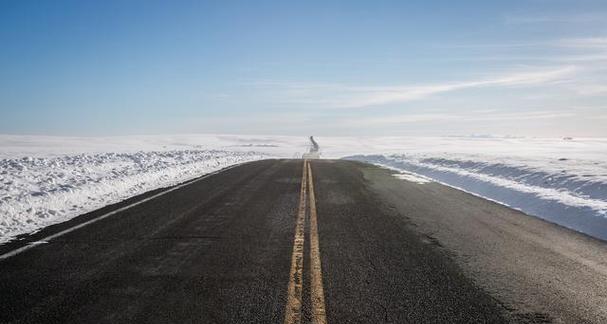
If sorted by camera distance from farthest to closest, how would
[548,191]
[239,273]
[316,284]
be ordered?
[548,191], [239,273], [316,284]

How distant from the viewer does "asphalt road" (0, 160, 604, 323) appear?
412 cm

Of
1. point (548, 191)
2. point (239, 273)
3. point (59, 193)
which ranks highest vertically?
point (548, 191)

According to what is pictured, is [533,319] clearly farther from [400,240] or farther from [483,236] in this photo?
[483,236]

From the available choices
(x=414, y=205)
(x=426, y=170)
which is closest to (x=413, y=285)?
(x=414, y=205)

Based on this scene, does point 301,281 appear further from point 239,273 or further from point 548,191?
point 548,191

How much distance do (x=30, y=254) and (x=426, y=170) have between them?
1899 cm

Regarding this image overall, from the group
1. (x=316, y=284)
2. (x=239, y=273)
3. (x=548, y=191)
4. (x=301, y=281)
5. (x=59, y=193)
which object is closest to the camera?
(x=316, y=284)

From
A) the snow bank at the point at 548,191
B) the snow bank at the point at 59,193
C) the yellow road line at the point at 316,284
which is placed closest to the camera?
the yellow road line at the point at 316,284

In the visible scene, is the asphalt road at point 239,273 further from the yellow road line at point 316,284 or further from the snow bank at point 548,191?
the snow bank at point 548,191

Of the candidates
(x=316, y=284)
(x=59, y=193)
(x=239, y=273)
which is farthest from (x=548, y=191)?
(x=59, y=193)

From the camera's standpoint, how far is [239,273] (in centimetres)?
529

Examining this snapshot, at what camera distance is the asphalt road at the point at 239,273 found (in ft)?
13.5

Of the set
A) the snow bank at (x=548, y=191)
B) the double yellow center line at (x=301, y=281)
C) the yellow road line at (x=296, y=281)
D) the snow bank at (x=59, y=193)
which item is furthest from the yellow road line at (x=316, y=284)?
the snow bank at (x=548, y=191)

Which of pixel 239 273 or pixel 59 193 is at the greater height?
pixel 59 193
